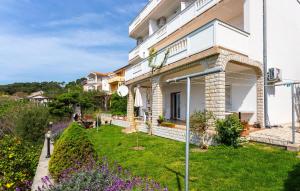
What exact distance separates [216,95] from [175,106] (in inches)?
437

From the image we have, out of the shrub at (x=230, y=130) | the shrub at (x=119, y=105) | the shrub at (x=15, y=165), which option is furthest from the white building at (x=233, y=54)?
the shrub at (x=119, y=105)

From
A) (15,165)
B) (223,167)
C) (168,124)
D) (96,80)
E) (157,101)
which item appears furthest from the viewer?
(96,80)

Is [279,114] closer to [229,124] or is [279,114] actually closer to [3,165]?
[229,124]

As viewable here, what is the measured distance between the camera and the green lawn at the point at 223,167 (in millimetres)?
5992

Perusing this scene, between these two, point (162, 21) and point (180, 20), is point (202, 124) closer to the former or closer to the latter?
point (180, 20)

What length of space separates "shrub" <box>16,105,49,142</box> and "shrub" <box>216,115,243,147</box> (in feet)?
32.5

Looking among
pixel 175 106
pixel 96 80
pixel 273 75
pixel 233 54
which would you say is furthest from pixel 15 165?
pixel 96 80

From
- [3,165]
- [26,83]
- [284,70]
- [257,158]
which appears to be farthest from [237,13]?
[26,83]

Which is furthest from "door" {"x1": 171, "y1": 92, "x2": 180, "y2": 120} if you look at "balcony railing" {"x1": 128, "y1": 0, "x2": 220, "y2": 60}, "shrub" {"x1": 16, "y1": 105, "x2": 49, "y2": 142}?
"shrub" {"x1": 16, "y1": 105, "x2": 49, "y2": 142}

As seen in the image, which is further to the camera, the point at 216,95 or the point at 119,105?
the point at 119,105

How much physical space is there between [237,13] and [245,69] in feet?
9.78

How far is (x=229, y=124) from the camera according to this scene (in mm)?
9242

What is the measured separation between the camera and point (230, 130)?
916cm

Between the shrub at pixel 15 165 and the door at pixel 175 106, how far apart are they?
565 inches
